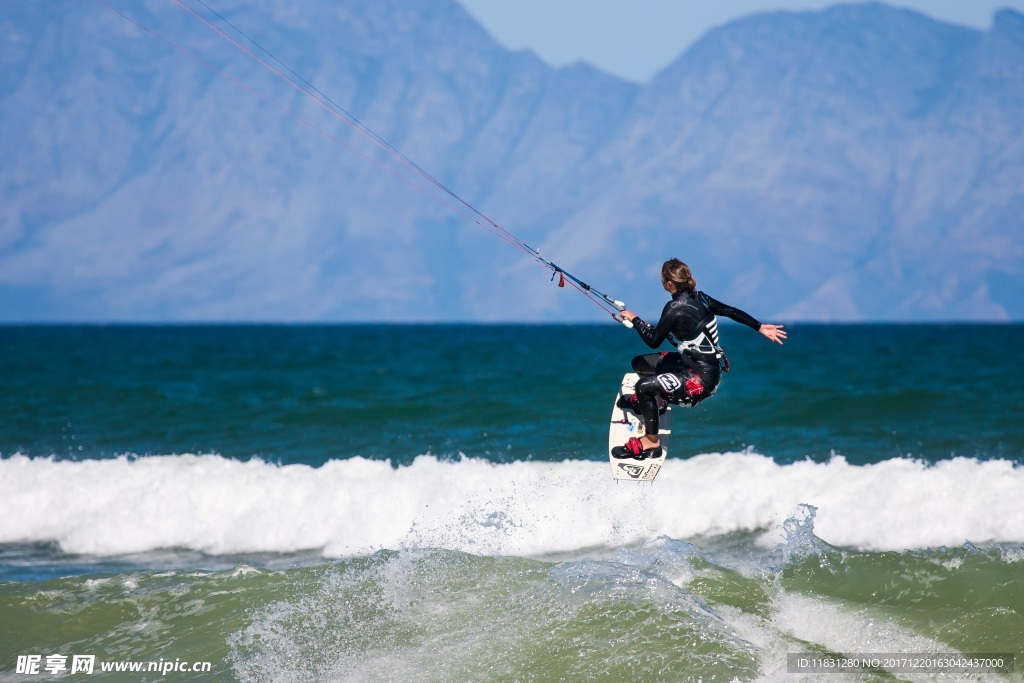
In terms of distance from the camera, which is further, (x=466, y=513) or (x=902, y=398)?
(x=902, y=398)

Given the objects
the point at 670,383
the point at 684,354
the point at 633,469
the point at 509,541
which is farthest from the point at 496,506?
the point at 684,354

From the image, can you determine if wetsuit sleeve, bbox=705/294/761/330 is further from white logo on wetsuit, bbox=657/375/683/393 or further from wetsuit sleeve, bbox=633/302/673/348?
white logo on wetsuit, bbox=657/375/683/393

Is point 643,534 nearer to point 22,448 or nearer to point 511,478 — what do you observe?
point 511,478

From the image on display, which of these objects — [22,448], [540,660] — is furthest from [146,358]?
[540,660]

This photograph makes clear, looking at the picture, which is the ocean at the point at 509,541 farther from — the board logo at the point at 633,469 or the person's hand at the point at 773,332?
the person's hand at the point at 773,332

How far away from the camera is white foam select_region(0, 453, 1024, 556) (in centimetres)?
1101

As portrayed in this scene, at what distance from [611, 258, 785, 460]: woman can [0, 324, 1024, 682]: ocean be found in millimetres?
1437

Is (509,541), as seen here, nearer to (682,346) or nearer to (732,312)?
(682,346)

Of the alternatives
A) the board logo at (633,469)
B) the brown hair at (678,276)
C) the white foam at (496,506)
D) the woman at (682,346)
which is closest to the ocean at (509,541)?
the white foam at (496,506)

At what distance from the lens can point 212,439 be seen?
16.9 m

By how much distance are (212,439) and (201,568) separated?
22.7 ft

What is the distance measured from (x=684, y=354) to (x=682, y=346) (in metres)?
0.08

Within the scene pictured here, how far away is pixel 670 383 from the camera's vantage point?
324 inches

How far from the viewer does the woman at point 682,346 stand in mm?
7891
